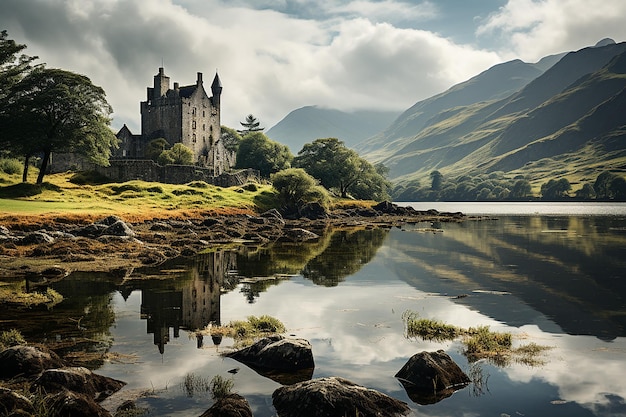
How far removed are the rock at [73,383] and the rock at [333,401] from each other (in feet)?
13.3

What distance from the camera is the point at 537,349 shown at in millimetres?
15805

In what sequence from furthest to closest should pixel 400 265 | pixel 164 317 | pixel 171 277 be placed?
pixel 400 265
pixel 171 277
pixel 164 317

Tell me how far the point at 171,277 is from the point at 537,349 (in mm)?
19423

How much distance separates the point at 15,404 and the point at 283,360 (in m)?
6.39

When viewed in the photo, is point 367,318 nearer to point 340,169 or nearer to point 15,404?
point 15,404

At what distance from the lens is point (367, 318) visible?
796 inches

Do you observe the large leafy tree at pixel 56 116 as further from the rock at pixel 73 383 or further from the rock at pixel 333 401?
the rock at pixel 333 401

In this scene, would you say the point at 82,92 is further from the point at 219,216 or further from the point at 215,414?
the point at 215,414

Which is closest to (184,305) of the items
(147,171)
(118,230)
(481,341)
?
(481,341)

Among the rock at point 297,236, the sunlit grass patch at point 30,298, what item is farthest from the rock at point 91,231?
the sunlit grass patch at point 30,298

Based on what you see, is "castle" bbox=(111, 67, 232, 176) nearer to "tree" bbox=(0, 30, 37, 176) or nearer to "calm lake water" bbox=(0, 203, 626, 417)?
"tree" bbox=(0, 30, 37, 176)

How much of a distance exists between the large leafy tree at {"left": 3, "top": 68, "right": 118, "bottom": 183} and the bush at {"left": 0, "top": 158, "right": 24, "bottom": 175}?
1297 centimetres

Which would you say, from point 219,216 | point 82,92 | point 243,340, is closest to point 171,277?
point 243,340

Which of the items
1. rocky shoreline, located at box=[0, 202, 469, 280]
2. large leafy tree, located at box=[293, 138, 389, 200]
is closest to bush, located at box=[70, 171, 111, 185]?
rocky shoreline, located at box=[0, 202, 469, 280]
